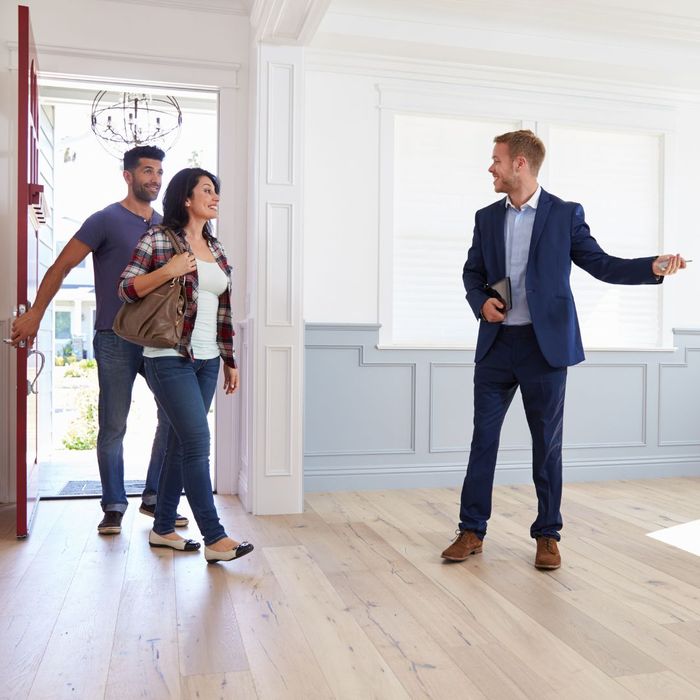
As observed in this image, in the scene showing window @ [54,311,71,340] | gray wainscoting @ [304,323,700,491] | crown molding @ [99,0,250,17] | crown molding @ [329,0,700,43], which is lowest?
gray wainscoting @ [304,323,700,491]

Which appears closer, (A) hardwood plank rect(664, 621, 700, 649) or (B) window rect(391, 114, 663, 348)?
(A) hardwood plank rect(664, 621, 700, 649)

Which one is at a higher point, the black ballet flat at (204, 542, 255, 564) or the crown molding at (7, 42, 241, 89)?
A: the crown molding at (7, 42, 241, 89)

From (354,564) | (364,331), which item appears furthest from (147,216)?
(354,564)

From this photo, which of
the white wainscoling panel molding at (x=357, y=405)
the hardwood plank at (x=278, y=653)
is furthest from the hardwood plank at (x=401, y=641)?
the white wainscoling panel molding at (x=357, y=405)

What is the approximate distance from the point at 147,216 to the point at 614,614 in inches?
96.9

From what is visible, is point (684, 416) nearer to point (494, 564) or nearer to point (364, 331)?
point (364, 331)

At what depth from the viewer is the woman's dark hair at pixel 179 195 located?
2.71 m

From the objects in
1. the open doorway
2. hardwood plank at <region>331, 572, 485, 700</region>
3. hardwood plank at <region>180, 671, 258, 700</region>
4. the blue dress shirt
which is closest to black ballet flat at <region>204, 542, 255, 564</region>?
hardwood plank at <region>331, 572, 485, 700</region>

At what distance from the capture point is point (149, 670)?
1842 millimetres

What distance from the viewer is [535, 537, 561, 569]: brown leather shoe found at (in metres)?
2.73

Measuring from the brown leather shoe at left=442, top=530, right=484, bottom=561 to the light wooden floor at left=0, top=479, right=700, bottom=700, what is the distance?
0.04 meters

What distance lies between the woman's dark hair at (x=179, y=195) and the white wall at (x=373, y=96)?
1.51m

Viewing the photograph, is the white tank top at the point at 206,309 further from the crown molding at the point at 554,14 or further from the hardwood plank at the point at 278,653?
the crown molding at the point at 554,14

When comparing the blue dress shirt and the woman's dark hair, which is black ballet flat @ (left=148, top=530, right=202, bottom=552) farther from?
the blue dress shirt
